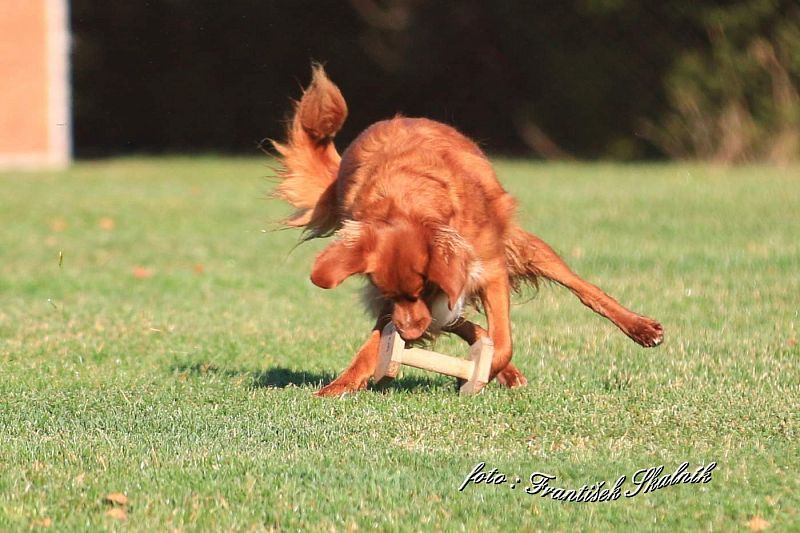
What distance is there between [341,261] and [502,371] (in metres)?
1.42

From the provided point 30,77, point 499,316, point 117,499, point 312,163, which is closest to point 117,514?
point 117,499

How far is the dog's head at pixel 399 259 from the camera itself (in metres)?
5.36

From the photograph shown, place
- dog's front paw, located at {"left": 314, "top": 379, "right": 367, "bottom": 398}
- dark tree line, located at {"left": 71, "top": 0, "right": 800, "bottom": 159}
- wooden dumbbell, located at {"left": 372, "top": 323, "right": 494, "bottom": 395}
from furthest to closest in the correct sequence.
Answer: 1. dark tree line, located at {"left": 71, "top": 0, "right": 800, "bottom": 159}
2. dog's front paw, located at {"left": 314, "top": 379, "right": 367, "bottom": 398}
3. wooden dumbbell, located at {"left": 372, "top": 323, "right": 494, "bottom": 395}

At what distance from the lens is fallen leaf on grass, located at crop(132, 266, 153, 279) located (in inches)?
416

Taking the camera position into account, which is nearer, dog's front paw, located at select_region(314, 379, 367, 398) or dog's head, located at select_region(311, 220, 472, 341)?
dog's head, located at select_region(311, 220, 472, 341)

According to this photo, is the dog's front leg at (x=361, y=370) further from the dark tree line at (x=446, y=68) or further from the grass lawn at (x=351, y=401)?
the dark tree line at (x=446, y=68)

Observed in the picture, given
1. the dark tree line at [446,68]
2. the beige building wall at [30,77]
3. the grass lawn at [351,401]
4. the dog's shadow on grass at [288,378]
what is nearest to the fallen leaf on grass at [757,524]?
the grass lawn at [351,401]

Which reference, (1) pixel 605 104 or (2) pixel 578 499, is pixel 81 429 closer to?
(2) pixel 578 499

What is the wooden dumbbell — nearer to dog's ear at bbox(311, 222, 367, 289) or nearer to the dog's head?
the dog's head

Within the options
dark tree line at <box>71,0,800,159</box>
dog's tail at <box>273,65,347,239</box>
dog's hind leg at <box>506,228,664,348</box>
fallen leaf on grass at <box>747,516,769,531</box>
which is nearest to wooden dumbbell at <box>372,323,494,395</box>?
dog's hind leg at <box>506,228,664,348</box>

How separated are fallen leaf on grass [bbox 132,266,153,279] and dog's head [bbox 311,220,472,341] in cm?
532

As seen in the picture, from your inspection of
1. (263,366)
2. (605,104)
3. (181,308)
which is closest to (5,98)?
(605,104)

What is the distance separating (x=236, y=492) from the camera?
4609 mm

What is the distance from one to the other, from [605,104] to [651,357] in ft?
58.1
